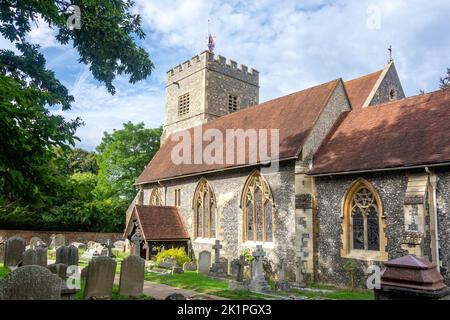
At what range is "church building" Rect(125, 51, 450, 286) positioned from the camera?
37.8 ft

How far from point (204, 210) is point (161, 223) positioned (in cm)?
236

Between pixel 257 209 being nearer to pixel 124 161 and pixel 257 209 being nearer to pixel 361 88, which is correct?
pixel 361 88

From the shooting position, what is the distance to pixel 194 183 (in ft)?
64.1

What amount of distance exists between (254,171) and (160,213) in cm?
640

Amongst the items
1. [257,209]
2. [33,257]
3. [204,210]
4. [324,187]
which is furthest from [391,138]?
[33,257]

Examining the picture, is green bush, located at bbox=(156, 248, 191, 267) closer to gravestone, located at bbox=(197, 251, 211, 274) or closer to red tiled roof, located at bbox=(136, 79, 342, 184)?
gravestone, located at bbox=(197, 251, 211, 274)

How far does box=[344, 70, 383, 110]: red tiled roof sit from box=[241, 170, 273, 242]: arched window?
282 inches

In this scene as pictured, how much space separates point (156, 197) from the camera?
76.0ft

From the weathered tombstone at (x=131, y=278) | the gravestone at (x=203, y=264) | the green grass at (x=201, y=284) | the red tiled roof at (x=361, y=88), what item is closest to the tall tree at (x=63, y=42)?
the weathered tombstone at (x=131, y=278)

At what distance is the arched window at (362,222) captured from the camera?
1239 centimetres

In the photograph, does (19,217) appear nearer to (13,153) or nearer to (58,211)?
(58,211)

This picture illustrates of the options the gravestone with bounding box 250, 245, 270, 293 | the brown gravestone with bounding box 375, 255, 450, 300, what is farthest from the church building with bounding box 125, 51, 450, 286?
the brown gravestone with bounding box 375, 255, 450, 300

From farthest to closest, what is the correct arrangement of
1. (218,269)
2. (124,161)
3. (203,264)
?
(124,161), (203,264), (218,269)
